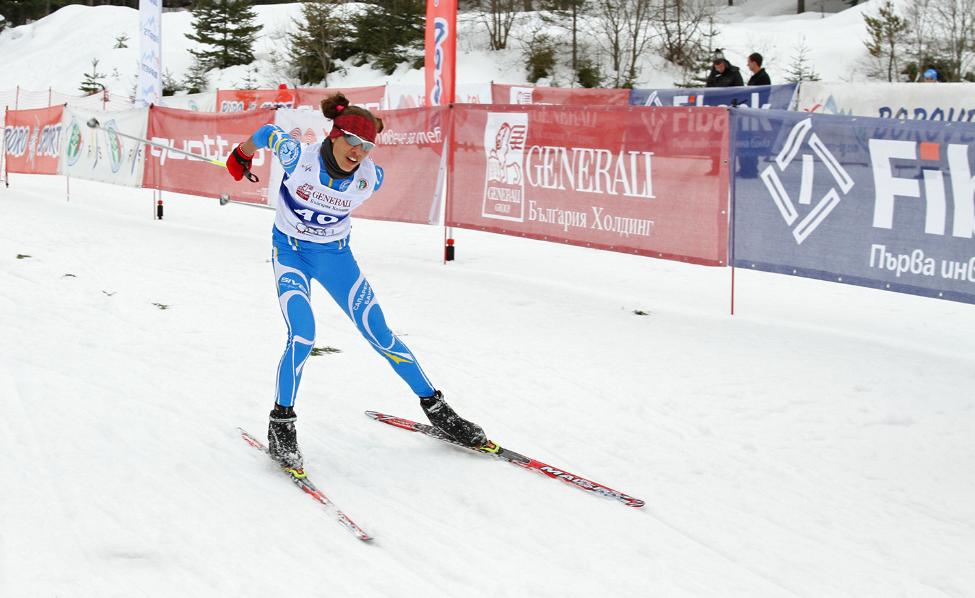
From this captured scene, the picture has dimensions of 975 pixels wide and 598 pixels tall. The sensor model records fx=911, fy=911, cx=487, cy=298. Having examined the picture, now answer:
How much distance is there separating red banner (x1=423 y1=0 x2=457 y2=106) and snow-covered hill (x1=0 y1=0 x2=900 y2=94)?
67.6ft

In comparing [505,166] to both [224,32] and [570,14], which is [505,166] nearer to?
[570,14]

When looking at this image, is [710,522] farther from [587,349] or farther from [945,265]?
[945,265]

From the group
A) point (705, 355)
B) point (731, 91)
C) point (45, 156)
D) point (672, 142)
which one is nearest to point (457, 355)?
point (705, 355)

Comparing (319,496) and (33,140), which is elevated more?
(33,140)

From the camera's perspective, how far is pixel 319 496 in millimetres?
4008

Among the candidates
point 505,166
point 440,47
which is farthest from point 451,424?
point 440,47

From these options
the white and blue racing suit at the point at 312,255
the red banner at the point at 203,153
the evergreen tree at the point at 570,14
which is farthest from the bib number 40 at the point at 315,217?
the evergreen tree at the point at 570,14

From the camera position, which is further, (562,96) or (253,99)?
(253,99)

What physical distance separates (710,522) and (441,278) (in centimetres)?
592

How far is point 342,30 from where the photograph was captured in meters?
39.6

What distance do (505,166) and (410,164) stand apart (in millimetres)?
1564

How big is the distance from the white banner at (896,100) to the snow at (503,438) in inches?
196

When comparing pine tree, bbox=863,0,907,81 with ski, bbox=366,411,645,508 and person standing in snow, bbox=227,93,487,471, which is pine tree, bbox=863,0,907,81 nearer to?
ski, bbox=366,411,645,508

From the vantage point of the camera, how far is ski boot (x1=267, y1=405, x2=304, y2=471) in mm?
4273
